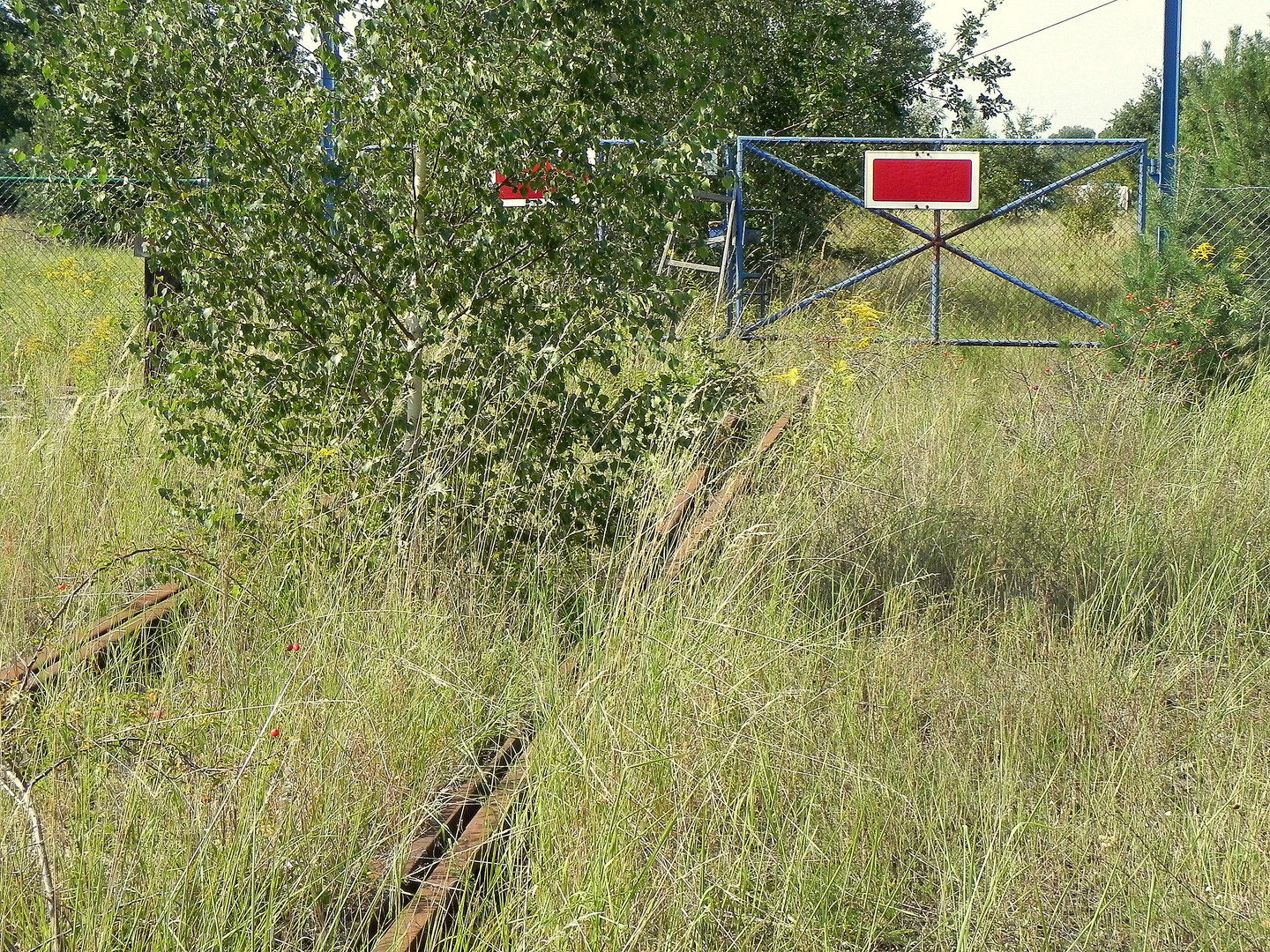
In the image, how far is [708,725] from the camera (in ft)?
Answer: 9.95

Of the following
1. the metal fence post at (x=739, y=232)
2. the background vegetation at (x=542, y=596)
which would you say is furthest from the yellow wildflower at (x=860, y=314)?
the background vegetation at (x=542, y=596)

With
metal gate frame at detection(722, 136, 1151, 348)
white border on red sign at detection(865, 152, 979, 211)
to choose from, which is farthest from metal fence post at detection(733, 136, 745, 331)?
white border on red sign at detection(865, 152, 979, 211)

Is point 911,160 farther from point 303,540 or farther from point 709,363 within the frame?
point 303,540

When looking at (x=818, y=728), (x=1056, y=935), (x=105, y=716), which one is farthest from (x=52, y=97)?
(x=1056, y=935)

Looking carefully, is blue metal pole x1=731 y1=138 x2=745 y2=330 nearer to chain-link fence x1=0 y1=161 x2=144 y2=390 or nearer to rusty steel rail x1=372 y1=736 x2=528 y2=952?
chain-link fence x1=0 y1=161 x2=144 y2=390

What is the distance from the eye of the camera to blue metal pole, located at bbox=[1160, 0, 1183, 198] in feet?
35.5

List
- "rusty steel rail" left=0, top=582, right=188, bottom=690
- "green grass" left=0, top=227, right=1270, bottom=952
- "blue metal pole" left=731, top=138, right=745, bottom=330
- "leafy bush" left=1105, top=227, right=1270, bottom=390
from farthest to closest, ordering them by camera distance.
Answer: "blue metal pole" left=731, top=138, right=745, bottom=330 < "leafy bush" left=1105, top=227, right=1270, bottom=390 < "rusty steel rail" left=0, top=582, right=188, bottom=690 < "green grass" left=0, top=227, right=1270, bottom=952

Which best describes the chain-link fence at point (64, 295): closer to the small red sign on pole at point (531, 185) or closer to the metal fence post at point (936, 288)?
the small red sign on pole at point (531, 185)

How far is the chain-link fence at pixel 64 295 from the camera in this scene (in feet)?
15.0

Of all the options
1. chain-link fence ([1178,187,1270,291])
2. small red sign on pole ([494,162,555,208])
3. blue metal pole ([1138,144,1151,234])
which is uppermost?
blue metal pole ([1138,144,1151,234])

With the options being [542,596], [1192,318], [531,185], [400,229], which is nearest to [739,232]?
[1192,318]

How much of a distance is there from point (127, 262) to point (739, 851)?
17012mm

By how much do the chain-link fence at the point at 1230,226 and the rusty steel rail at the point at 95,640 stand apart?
24.8 ft

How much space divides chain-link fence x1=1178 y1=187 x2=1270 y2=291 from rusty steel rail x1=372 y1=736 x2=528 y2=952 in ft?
24.8
